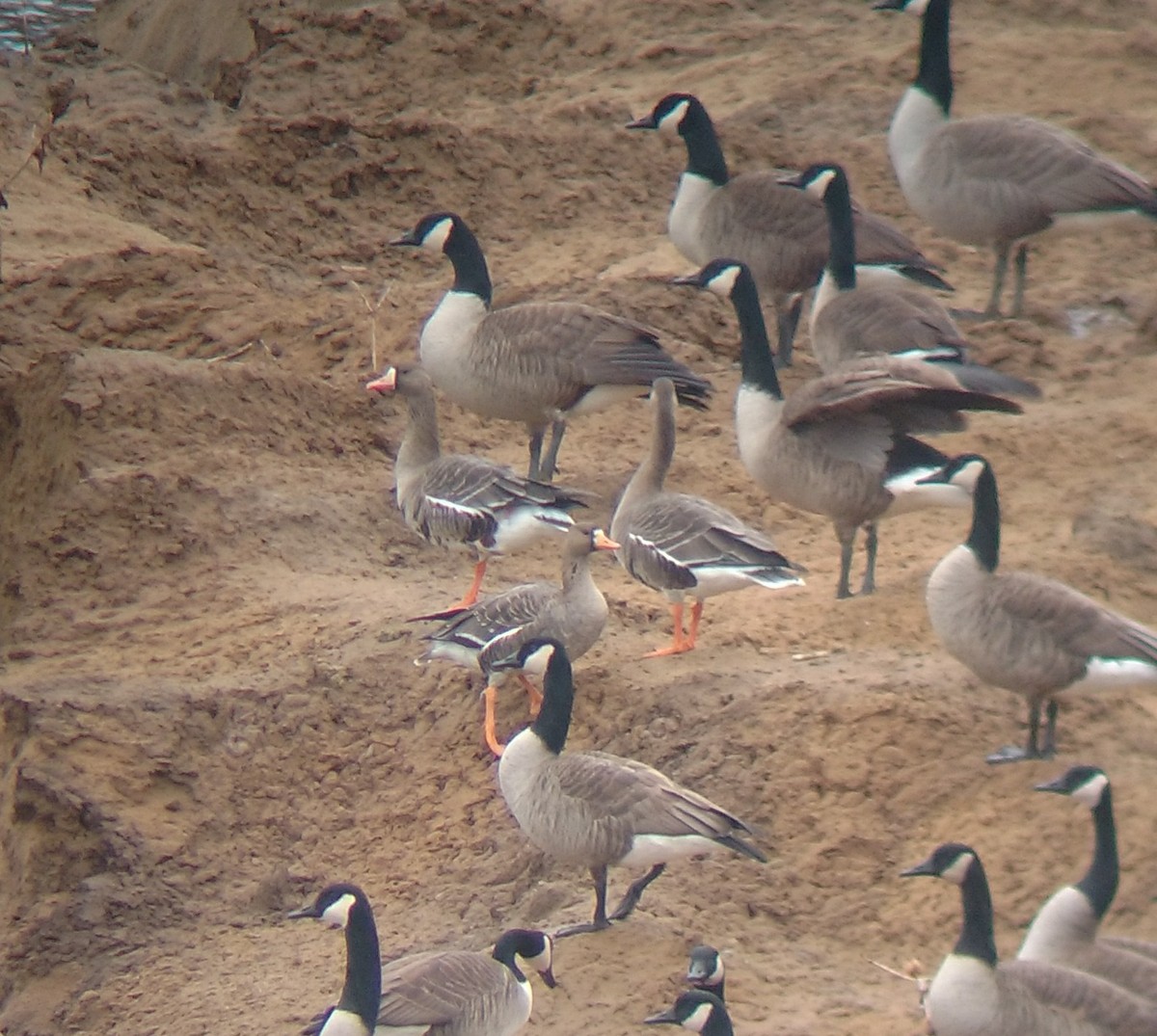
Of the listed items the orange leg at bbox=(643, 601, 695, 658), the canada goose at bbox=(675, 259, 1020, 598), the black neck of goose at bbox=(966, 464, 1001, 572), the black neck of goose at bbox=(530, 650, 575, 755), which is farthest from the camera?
the canada goose at bbox=(675, 259, 1020, 598)

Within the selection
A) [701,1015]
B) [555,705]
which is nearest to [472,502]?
[555,705]

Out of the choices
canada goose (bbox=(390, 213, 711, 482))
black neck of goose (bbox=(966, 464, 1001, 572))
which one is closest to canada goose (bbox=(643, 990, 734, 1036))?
black neck of goose (bbox=(966, 464, 1001, 572))

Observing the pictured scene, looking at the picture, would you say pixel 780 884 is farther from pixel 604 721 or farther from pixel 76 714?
pixel 76 714

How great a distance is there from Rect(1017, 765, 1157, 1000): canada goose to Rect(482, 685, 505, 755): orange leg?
2.37 m

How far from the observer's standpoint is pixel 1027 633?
8078 millimetres

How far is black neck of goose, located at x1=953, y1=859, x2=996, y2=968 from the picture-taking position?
6.99m

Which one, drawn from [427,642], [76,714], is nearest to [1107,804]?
[427,642]

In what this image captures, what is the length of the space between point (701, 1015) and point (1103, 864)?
4.90 feet

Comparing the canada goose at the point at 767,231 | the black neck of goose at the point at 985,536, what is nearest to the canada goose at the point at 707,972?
the black neck of goose at the point at 985,536

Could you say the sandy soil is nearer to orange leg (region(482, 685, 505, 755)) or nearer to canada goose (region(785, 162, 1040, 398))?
orange leg (region(482, 685, 505, 755))

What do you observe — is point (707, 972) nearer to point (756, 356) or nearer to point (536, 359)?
point (756, 356)

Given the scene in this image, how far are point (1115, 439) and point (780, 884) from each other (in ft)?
12.0

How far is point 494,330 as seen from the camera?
1116 cm

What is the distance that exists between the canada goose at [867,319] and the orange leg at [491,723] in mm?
2781
